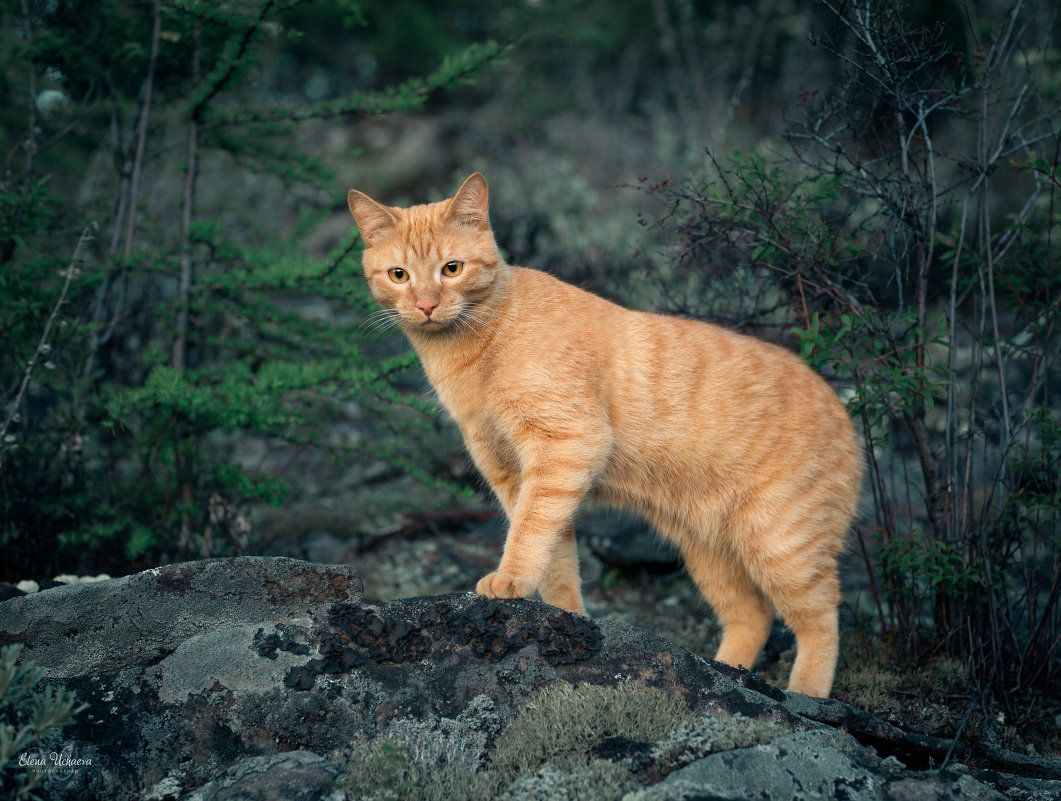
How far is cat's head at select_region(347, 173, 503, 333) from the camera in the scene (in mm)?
3270

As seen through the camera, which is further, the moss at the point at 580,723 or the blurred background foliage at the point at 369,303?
the blurred background foliage at the point at 369,303

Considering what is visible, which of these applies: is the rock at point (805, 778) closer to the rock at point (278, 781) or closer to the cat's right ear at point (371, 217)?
the rock at point (278, 781)

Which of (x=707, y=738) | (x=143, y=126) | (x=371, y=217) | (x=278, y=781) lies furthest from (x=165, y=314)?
(x=707, y=738)

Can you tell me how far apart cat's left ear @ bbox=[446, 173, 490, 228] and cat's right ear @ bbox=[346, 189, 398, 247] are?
269 mm

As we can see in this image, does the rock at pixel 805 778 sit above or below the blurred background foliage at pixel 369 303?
below

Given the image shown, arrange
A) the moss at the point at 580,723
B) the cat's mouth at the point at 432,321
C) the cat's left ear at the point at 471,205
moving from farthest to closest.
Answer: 1. the cat's left ear at the point at 471,205
2. the cat's mouth at the point at 432,321
3. the moss at the point at 580,723

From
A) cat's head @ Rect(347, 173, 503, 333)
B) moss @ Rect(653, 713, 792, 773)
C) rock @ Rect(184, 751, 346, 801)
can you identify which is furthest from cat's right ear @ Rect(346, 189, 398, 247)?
moss @ Rect(653, 713, 792, 773)

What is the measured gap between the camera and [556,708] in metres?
2.36

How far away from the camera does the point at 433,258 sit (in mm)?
3316

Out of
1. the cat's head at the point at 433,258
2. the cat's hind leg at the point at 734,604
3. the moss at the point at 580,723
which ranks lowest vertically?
the cat's hind leg at the point at 734,604

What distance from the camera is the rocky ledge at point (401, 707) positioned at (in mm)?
2125

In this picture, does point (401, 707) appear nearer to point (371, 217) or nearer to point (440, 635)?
point (440, 635)

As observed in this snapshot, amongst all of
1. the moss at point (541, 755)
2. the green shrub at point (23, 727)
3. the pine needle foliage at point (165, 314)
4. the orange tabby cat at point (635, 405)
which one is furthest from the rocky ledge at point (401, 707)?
the pine needle foliage at point (165, 314)

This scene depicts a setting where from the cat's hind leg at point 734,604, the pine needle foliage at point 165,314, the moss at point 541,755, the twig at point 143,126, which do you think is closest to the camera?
the moss at point 541,755
